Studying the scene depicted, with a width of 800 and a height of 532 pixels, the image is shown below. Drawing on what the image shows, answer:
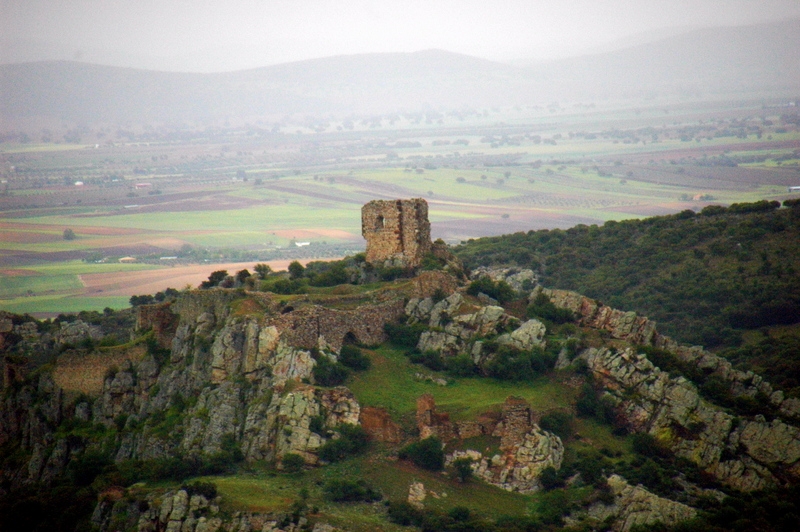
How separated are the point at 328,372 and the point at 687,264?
46687mm

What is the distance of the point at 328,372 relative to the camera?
188 feet

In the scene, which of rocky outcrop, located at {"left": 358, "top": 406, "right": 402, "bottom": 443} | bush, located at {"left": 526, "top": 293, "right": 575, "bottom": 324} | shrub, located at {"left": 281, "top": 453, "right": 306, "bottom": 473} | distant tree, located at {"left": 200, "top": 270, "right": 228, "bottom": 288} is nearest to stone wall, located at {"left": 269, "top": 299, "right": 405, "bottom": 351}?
rocky outcrop, located at {"left": 358, "top": 406, "right": 402, "bottom": 443}

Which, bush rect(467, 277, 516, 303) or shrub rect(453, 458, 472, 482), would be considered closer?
shrub rect(453, 458, 472, 482)

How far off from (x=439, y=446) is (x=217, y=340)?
43.0 feet

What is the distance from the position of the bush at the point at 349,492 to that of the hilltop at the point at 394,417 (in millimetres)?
78

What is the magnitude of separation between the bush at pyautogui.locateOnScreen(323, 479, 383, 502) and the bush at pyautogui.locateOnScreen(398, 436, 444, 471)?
8.78 feet

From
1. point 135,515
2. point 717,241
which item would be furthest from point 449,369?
point 717,241

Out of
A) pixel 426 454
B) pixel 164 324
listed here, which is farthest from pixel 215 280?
pixel 426 454

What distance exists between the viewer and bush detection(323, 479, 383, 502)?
50.3 meters

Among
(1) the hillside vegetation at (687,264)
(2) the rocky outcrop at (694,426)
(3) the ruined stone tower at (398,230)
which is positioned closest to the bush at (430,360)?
(2) the rocky outcrop at (694,426)

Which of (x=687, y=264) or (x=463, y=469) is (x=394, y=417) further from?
(x=687, y=264)

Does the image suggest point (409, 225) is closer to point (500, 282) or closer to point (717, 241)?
point (500, 282)

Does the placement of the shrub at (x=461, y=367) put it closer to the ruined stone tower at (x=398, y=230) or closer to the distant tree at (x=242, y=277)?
the ruined stone tower at (x=398, y=230)

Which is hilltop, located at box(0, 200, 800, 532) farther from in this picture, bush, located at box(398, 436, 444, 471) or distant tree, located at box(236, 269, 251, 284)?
distant tree, located at box(236, 269, 251, 284)
